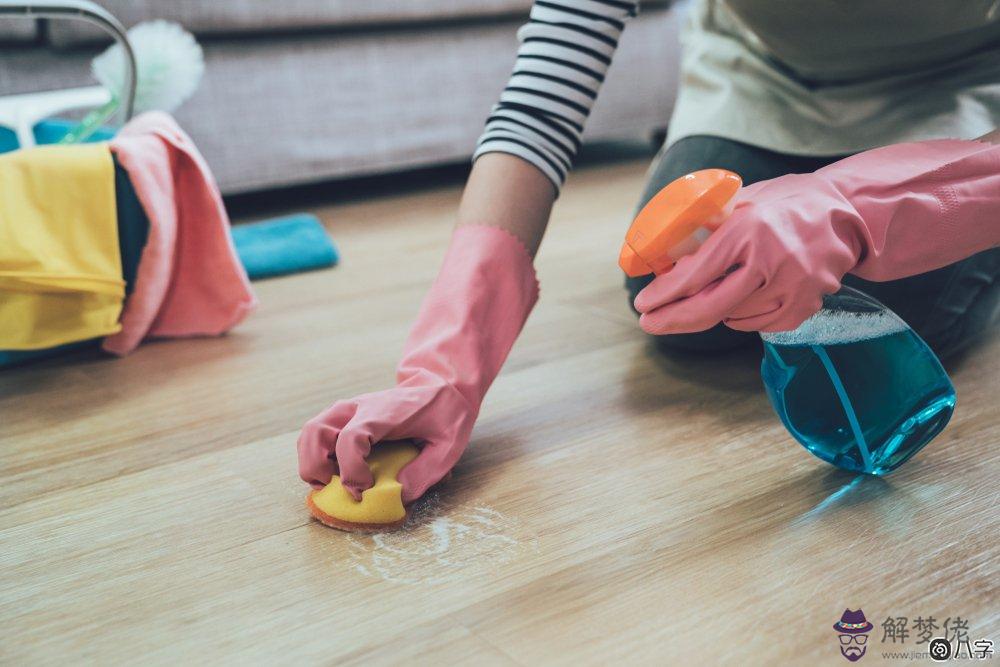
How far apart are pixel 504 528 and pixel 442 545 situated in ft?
0.14

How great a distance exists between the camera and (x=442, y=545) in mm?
578

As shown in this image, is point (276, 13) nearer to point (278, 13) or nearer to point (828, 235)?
point (278, 13)

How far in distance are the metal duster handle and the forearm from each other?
483 mm

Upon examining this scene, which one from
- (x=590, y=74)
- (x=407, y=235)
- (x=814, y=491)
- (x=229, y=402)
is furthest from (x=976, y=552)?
(x=407, y=235)

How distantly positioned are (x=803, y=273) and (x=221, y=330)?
67cm

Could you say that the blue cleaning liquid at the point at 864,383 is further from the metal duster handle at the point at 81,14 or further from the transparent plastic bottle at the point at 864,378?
the metal duster handle at the point at 81,14

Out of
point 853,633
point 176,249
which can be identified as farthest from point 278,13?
point 853,633

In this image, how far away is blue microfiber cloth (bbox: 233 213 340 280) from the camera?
124 cm

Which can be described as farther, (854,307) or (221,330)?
(221,330)

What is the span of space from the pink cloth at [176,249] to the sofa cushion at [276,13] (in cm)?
46

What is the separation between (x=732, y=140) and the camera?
92 centimetres

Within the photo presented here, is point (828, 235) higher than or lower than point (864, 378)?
higher

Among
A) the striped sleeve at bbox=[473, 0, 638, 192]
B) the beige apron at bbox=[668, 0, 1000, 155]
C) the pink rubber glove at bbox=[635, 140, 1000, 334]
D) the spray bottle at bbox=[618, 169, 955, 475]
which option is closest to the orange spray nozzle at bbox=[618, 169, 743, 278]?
the pink rubber glove at bbox=[635, 140, 1000, 334]

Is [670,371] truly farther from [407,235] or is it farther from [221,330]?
[407,235]
